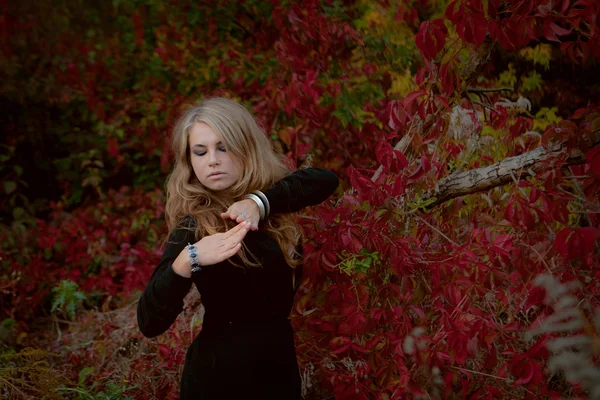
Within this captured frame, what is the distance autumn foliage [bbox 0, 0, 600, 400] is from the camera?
2.22 metres

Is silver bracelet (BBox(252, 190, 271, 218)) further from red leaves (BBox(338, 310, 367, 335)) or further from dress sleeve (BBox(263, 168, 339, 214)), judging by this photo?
red leaves (BBox(338, 310, 367, 335))

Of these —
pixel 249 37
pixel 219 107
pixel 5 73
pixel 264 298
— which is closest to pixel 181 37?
pixel 249 37

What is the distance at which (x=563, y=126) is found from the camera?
2.01m

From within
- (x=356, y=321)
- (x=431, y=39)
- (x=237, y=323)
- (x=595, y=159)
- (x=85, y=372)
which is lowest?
(x=85, y=372)

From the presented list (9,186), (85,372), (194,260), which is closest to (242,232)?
(194,260)

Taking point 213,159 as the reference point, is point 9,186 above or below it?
below

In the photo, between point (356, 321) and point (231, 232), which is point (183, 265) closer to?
point (231, 232)

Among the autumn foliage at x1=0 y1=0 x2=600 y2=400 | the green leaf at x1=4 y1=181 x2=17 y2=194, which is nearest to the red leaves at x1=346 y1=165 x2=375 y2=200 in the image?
the autumn foliage at x1=0 y1=0 x2=600 y2=400

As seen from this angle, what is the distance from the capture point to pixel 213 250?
5.77 feet

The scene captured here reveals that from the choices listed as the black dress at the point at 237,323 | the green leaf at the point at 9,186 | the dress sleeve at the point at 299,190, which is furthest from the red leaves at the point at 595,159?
the green leaf at the point at 9,186

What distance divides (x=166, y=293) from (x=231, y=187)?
49 centimetres

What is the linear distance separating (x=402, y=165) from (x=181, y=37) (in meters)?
4.17

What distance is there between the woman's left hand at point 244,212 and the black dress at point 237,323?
98mm

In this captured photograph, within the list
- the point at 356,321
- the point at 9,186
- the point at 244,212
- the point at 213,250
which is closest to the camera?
the point at 213,250
